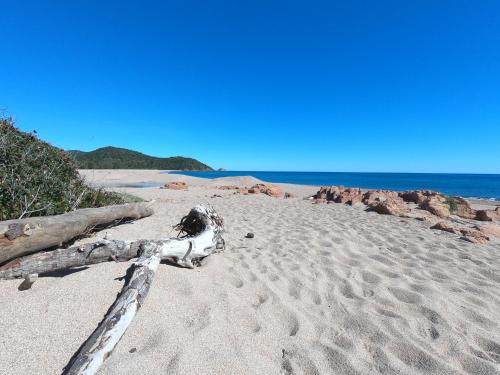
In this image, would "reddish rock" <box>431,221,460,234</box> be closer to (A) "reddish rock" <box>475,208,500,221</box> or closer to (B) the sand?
(B) the sand

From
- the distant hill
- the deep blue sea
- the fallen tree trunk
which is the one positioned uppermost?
the distant hill

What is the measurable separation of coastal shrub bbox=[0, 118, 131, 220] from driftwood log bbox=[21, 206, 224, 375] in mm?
1384

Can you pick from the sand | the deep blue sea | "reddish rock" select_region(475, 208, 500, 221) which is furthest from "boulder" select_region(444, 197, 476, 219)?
the deep blue sea

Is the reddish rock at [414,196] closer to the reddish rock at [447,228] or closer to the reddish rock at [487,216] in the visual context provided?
the reddish rock at [487,216]

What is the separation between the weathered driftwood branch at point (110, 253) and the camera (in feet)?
9.39

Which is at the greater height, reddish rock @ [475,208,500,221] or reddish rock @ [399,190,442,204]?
reddish rock @ [399,190,442,204]

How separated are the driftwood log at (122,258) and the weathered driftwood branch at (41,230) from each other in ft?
0.47

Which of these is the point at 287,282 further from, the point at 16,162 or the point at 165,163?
the point at 165,163

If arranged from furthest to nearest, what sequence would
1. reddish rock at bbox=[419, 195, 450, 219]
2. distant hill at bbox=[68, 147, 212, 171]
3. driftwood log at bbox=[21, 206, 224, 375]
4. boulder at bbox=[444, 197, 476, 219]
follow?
distant hill at bbox=[68, 147, 212, 171], boulder at bbox=[444, 197, 476, 219], reddish rock at bbox=[419, 195, 450, 219], driftwood log at bbox=[21, 206, 224, 375]

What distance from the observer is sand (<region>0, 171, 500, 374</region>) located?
204 cm

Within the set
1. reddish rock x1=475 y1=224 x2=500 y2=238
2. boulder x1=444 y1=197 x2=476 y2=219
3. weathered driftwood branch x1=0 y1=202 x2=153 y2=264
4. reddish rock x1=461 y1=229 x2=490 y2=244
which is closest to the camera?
weathered driftwood branch x1=0 y1=202 x2=153 y2=264

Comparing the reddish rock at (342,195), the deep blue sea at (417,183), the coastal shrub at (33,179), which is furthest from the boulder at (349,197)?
the deep blue sea at (417,183)

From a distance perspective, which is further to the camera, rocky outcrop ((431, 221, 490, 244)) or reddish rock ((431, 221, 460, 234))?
reddish rock ((431, 221, 460, 234))

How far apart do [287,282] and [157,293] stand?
150 centimetres
